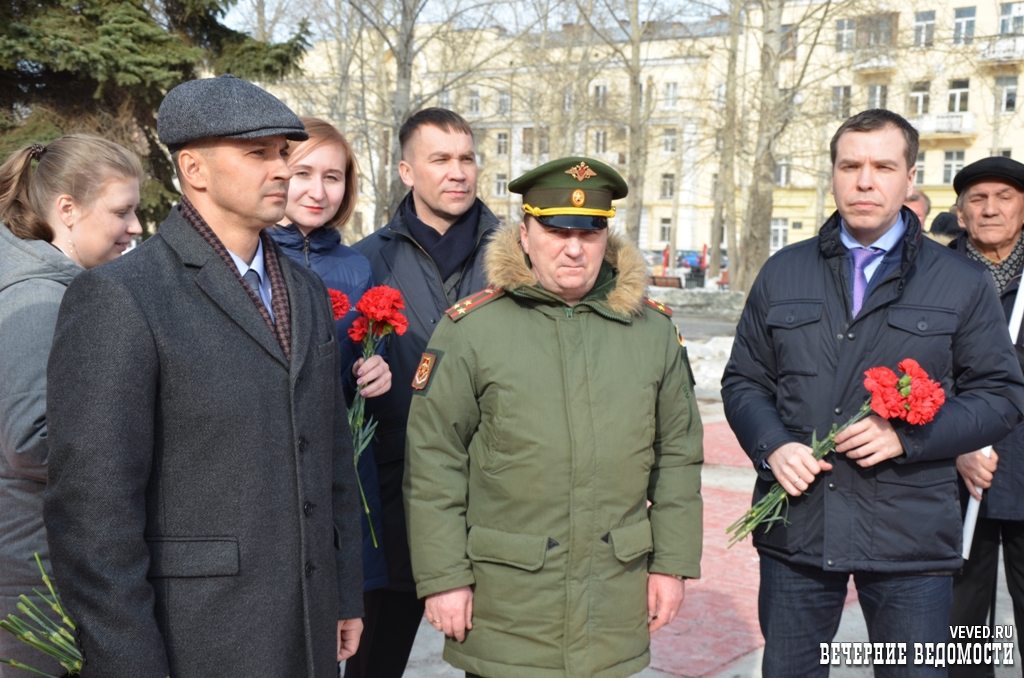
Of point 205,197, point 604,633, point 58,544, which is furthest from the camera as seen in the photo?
point 604,633

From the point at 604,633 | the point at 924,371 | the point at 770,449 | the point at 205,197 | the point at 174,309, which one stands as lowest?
the point at 604,633

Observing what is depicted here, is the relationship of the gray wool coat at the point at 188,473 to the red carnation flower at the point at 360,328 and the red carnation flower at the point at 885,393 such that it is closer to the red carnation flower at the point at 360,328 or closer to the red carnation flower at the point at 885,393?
the red carnation flower at the point at 360,328

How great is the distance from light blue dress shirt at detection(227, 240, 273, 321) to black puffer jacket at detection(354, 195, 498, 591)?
122 centimetres

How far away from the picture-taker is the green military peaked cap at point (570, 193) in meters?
2.93

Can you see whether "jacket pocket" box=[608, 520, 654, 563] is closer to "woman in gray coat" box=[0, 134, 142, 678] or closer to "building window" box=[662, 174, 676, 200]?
"woman in gray coat" box=[0, 134, 142, 678]

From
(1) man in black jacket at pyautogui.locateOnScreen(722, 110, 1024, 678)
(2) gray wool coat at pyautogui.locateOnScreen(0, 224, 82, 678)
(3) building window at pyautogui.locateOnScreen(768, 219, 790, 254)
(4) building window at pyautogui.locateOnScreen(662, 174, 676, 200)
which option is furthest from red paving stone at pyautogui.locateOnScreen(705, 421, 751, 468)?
(4) building window at pyautogui.locateOnScreen(662, 174, 676, 200)

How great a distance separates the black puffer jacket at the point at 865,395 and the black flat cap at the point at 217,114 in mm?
2003

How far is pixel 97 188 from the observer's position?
9.89ft

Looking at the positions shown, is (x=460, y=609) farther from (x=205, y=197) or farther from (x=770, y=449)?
(x=205, y=197)

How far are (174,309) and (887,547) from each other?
242cm

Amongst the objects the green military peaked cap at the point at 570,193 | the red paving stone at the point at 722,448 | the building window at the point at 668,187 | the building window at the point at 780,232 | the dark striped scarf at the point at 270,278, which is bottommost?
the red paving stone at the point at 722,448

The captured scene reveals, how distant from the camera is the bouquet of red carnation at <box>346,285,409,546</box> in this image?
3.22 m

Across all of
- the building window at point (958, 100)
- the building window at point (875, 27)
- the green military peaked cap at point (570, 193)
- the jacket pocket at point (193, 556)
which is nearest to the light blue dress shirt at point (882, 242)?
the green military peaked cap at point (570, 193)

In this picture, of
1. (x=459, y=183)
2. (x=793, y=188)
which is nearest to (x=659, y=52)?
(x=793, y=188)
